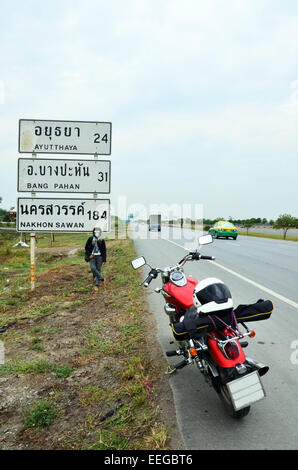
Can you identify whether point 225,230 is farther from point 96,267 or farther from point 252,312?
point 252,312

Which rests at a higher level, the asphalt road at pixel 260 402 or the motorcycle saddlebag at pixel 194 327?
the motorcycle saddlebag at pixel 194 327

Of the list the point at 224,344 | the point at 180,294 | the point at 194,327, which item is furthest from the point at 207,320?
the point at 180,294

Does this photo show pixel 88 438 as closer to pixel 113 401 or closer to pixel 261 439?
pixel 113 401

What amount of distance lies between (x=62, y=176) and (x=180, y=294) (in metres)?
6.17

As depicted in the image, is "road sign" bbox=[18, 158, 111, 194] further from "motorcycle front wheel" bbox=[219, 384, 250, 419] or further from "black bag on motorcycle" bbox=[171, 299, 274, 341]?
"motorcycle front wheel" bbox=[219, 384, 250, 419]

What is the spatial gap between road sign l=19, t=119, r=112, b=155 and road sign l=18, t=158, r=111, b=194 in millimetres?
319

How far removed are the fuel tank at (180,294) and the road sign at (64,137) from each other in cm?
602

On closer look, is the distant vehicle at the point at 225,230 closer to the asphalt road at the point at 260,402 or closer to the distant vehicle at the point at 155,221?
the asphalt road at the point at 260,402

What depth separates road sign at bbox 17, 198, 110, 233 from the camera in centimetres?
902

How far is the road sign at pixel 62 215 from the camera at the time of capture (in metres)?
9.02

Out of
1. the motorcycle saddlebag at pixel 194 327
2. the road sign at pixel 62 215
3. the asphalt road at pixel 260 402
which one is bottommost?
the asphalt road at pixel 260 402

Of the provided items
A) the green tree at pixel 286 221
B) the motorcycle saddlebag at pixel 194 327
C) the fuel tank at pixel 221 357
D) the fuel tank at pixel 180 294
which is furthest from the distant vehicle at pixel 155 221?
the fuel tank at pixel 221 357

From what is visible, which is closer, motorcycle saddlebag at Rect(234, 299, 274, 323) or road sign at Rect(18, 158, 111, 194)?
motorcycle saddlebag at Rect(234, 299, 274, 323)

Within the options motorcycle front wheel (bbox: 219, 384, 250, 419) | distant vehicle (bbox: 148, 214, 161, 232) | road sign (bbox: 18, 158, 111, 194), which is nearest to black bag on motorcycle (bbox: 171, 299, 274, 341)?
motorcycle front wheel (bbox: 219, 384, 250, 419)
